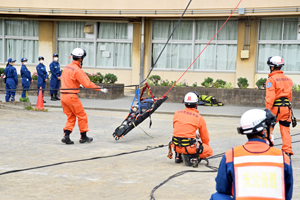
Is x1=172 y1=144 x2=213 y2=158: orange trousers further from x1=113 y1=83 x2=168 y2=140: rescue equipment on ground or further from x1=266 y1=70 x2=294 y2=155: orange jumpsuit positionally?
x1=113 y1=83 x2=168 y2=140: rescue equipment on ground

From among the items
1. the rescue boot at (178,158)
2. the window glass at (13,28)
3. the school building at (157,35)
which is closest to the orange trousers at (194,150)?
the rescue boot at (178,158)

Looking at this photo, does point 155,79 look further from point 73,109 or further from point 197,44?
point 73,109

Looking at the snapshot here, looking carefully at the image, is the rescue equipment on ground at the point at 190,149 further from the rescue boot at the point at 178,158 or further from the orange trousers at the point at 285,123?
the orange trousers at the point at 285,123

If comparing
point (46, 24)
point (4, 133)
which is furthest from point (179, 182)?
point (46, 24)

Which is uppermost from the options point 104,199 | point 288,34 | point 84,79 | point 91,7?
point 91,7

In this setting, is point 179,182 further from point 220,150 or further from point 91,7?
point 91,7

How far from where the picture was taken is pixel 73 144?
873 cm

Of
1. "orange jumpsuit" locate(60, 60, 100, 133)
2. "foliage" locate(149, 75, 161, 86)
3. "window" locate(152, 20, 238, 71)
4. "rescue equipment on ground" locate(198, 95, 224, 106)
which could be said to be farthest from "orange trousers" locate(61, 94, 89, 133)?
"window" locate(152, 20, 238, 71)

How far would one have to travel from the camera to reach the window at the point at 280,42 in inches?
777

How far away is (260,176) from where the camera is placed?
10.0 feet

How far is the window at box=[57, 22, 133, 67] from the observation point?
22219 millimetres

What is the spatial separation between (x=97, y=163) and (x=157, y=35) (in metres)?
15.5

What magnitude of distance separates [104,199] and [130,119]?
426cm

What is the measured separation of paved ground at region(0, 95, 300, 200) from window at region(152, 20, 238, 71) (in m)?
8.87
